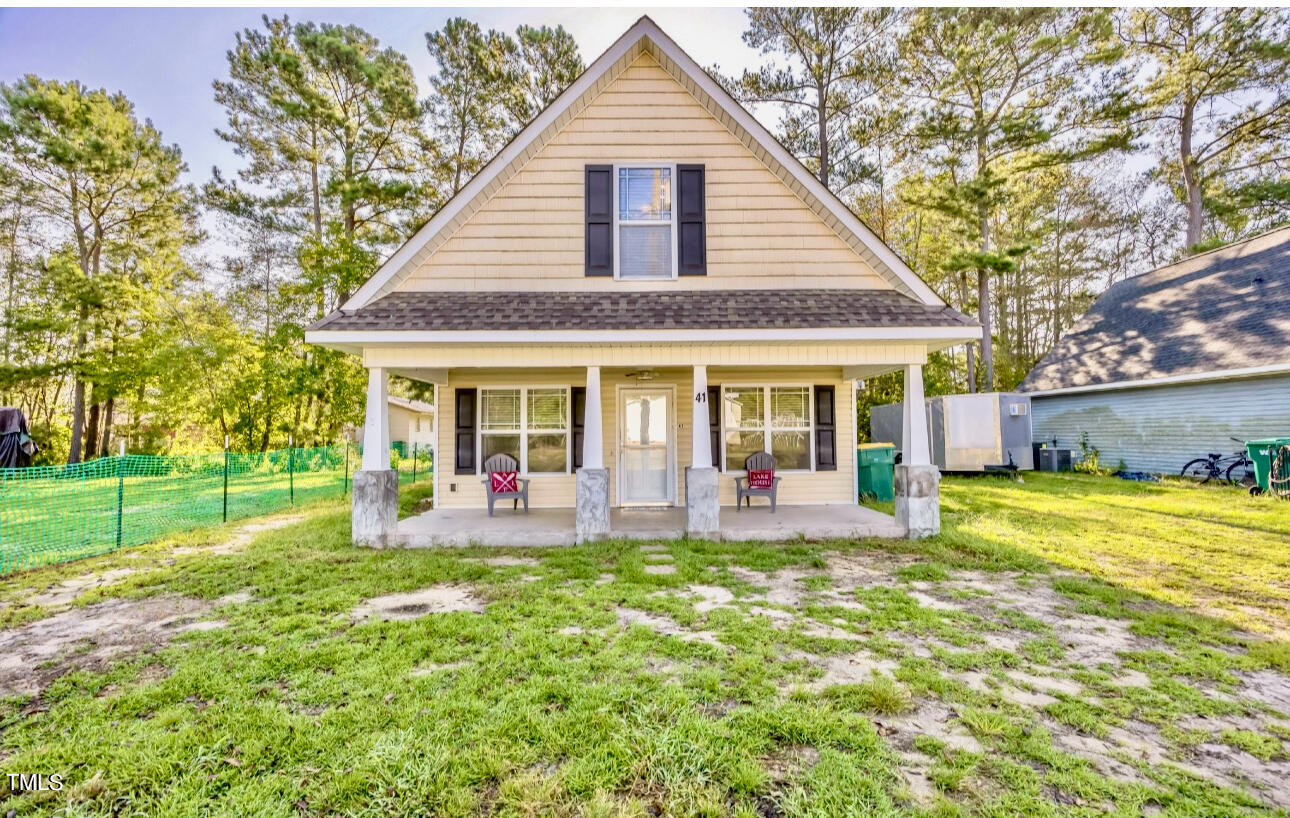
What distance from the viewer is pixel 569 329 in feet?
20.3

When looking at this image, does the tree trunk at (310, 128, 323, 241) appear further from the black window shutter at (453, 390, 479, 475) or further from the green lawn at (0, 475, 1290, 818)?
the green lawn at (0, 475, 1290, 818)

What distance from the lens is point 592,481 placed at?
Answer: 6457mm

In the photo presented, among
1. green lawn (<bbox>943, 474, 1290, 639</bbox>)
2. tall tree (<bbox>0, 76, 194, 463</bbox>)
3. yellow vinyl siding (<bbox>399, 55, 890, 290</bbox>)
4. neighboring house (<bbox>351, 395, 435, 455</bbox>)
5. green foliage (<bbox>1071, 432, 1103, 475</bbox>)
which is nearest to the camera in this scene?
green lawn (<bbox>943, 474, 1290, 639</bbox>)

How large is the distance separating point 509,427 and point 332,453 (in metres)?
9.69

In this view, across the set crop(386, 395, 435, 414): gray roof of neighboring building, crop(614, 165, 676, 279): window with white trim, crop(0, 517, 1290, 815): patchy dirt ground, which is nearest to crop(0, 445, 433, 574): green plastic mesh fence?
crop(0, 517, 1290, 815): patchy dirt ground

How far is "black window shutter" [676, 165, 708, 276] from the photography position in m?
7.41

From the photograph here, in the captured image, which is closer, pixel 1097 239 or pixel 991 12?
pixel 991 12

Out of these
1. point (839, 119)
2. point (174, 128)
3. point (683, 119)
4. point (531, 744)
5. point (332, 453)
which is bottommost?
point (531, 744)

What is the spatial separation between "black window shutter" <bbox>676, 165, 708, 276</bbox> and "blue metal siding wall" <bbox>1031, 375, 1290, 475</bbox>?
12828 mm

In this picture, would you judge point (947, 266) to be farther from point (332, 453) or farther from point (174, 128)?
point (174, 128)

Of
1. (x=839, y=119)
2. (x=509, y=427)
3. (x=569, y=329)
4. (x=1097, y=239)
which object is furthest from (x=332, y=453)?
(x=1097, y=239)

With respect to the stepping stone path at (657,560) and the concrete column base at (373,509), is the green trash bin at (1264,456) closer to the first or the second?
the stepping stone path at (657,560)

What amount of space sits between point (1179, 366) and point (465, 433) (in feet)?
53.8

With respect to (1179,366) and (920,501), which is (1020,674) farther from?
(1179,366)
